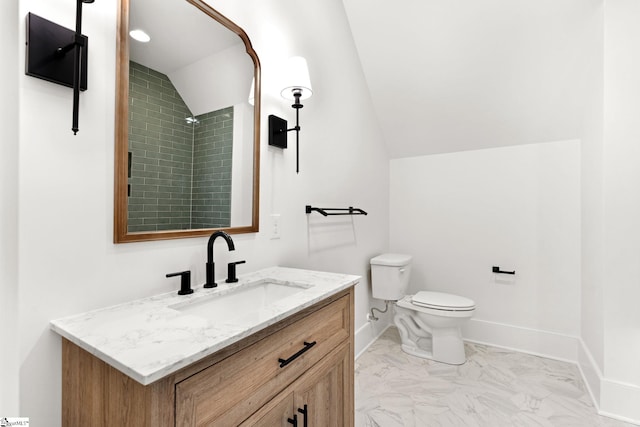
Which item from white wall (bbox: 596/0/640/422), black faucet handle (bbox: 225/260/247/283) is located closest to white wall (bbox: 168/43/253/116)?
black faucet handle (bbox: 225/260/247/283)

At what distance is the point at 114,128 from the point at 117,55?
0.77 ft

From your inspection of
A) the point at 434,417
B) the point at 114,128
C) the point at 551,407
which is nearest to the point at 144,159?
the point at 114,128

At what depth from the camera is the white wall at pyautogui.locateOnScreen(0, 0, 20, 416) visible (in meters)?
0.78

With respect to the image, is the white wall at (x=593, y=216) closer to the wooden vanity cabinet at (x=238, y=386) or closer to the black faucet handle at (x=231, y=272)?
the wooden vanity cabinet at (x=238, y=386)

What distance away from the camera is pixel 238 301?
1228mm

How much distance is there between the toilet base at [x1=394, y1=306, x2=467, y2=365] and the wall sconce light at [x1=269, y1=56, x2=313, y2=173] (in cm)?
179

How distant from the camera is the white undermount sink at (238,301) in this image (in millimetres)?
1076

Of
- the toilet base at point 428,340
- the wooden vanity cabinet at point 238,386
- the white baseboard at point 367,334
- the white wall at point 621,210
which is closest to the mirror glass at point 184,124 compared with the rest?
the wooden vanity cabinet at point 238,386

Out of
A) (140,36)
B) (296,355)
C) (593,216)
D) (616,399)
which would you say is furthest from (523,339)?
(140,36)

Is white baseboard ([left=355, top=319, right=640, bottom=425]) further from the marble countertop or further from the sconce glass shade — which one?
the sconce glass shade

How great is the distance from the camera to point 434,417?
5.59ft

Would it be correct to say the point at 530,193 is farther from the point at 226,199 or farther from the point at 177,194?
the point at 177,194

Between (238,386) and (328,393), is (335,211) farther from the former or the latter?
(238,386)

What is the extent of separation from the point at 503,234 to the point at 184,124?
261cm
